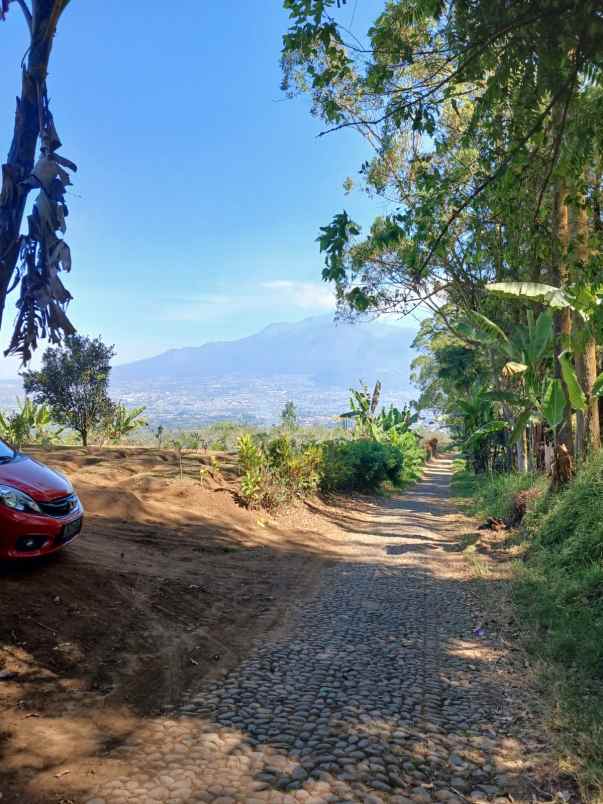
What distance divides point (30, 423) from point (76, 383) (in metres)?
2.42

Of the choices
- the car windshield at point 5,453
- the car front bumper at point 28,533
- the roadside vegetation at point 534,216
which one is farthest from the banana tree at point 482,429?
the car windshield at point 5,453

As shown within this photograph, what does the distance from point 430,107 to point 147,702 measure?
5509 millimetres

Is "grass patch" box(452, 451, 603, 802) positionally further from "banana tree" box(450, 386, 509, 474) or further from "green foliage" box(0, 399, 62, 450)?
"green foliage" box(0, 399, 62, 450)

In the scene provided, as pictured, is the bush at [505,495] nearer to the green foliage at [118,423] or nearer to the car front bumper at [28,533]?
the car front bumper at [28,533]

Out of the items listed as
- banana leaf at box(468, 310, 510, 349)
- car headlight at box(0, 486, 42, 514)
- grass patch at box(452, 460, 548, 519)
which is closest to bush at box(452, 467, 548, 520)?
grass patch at box(452, 460, 548, 519)

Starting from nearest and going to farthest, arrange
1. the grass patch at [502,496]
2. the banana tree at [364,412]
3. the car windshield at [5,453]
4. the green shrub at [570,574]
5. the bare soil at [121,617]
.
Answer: the bare soil at [121,617]
the green shrub at [570,574]
the car windshield at [5,453]
the grass patch at [502,496]
the banana tree at [364,412]

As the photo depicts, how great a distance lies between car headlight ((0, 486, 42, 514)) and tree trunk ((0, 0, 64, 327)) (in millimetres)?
1508

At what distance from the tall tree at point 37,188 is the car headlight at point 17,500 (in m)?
1.45

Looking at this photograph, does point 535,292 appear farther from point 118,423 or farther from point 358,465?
point 118,423

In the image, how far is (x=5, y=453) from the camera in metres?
5.74

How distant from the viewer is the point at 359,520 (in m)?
13.7

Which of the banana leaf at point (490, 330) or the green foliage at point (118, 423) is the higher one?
the banana leaf at point (490, 330)

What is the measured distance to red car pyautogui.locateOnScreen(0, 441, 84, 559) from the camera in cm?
475

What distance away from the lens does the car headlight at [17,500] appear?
188 inches
